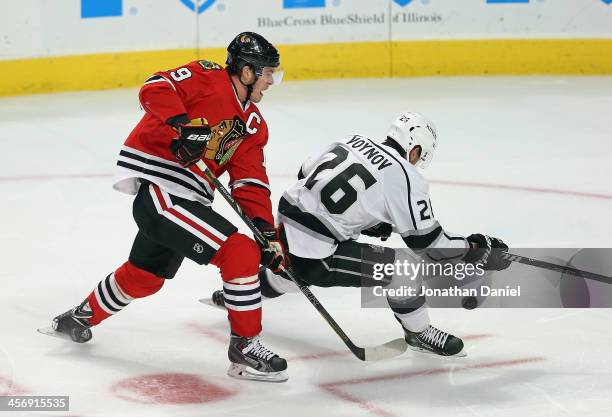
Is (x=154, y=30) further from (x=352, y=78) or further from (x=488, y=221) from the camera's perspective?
(x=488, y=221)

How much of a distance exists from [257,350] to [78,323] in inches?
26.1

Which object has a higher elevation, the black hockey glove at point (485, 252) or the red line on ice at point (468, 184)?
the black hockey glove at point (485, 252)

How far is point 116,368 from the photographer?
3.45m

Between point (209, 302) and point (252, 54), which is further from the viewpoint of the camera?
point (209, 302)

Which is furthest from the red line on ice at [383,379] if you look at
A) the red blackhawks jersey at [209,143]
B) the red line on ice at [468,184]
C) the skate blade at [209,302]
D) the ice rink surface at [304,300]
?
the red line on ice at [468,184]

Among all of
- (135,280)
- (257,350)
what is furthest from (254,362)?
(135,280)

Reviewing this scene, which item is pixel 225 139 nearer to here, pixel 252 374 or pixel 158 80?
pixel 158 80

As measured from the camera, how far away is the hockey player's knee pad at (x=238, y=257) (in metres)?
3.25

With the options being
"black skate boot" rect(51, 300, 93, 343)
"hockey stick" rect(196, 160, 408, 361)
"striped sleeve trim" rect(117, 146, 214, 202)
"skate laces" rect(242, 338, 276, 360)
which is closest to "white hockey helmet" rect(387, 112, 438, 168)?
"hockey stick" rect(196, 160, 408, 361)

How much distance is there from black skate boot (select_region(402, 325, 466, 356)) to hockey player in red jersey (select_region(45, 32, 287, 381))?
50cm

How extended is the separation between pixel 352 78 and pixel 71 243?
439 centimetres

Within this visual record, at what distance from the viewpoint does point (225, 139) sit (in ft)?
11.6

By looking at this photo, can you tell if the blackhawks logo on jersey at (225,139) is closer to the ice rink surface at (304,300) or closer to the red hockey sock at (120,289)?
the red hockey sock at (120,289)

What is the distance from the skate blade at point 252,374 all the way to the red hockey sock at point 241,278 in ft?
0.34
